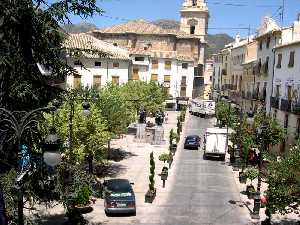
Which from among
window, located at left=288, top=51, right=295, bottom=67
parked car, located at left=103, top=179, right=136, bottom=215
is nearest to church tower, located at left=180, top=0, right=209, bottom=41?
window, located at left=288, top=51, right=295, bottom=67

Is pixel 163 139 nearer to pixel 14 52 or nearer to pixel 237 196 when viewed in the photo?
pixel 237 196

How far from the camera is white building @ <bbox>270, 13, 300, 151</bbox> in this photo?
121 ft

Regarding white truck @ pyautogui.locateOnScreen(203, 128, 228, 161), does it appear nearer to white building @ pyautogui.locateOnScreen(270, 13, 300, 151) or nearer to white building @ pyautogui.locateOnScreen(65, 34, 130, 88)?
white building @ pyautogui.locateOnScreen(270, 13, 300, 151)

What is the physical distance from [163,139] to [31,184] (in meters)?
32.5

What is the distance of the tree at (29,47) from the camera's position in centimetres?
1376

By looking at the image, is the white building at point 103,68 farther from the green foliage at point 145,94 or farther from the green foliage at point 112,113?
the green foliage at point 112,113

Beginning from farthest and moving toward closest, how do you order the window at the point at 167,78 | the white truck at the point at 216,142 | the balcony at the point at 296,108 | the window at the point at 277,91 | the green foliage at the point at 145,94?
1. the window at the point at 167,78
2. the green foliage at the point at 145,94
3. the window at the point at 277,91
4. the white truck at the point at 216,142
5. the balcony at the point at 296,108

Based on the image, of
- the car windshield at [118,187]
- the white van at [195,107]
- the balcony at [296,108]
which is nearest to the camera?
the car windshield at [118,187]

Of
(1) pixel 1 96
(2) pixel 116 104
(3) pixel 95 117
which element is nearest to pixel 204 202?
(3) pixel 95 117

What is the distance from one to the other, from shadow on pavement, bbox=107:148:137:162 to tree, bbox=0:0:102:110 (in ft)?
72.5

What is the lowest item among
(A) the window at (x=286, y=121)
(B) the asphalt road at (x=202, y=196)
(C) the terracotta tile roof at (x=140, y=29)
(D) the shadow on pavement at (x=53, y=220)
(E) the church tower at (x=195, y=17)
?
(D) the shadow on pavement at (x=53, y=220)

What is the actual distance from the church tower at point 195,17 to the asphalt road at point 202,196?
187 feet

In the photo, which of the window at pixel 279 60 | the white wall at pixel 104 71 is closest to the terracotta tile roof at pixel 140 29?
the white wall at pixel 104 71

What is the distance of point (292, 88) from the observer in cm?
3819
